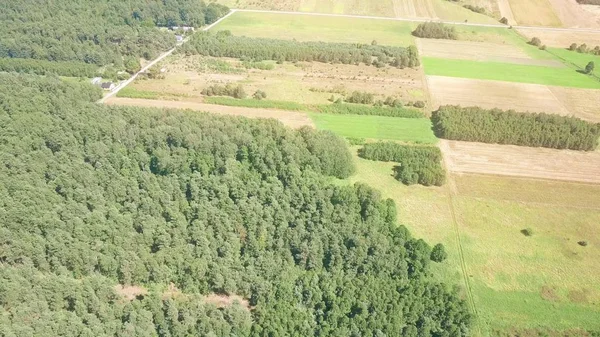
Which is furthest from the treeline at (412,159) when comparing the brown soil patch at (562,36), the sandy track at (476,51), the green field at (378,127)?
the brown soil patch at (562,36)

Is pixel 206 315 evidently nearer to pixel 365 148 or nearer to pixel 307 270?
pixel 307 270

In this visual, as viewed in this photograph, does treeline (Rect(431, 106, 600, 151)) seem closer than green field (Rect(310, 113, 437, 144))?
Yes

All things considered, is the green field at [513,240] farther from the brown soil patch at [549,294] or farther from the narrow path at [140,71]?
the narrow path at [140,71]

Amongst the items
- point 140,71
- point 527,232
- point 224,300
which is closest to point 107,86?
point 140,71

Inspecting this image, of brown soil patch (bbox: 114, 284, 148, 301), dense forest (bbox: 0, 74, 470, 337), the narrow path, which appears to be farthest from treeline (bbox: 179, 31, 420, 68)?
brown soil patch (bbox: 114, 284, 148, 301)

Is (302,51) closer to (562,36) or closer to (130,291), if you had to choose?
(130,291)

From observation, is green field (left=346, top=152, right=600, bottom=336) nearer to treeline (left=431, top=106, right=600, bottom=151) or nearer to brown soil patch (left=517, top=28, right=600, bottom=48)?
treeline (left=431, top=106, right=600, bottom=151)

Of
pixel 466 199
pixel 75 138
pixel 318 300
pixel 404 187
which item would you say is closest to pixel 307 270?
pixel 318 300
